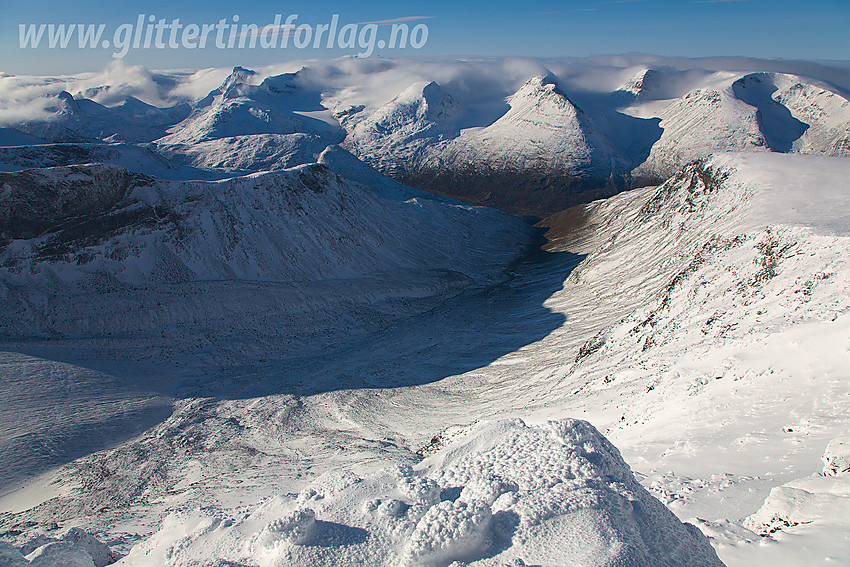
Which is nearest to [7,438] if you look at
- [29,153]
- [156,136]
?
[29,153]

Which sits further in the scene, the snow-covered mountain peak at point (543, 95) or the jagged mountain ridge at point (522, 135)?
the snow-covered mountain peak at point (543, 95)

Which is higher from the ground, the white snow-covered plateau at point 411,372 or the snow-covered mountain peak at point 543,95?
the snow-covered mountain peak at point 543,95

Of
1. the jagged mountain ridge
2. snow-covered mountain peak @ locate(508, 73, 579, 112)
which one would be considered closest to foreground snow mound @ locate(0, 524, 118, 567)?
the jagged mountain ridge

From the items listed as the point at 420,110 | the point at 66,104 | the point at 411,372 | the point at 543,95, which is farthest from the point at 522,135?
the point at 66,104

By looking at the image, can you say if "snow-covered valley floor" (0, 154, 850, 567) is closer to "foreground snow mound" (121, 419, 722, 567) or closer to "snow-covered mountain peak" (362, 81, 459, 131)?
"foreground snow mound" (121, 419, 722, 567)

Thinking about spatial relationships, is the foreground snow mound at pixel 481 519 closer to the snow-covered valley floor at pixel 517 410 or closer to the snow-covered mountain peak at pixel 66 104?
the snow-covered valley floor at pixel 517 410

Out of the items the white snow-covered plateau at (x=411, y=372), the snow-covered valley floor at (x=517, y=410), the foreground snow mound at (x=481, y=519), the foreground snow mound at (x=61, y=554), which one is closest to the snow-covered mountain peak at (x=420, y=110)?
the white snow-covered plateau at (x=411, y=372)
